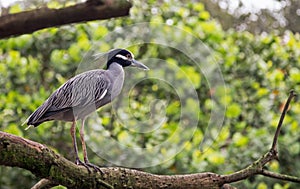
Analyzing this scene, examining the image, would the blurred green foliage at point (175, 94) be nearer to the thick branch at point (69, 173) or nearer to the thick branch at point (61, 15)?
the thick branch at point (61, 15)

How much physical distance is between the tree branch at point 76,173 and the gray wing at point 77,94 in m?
0.14

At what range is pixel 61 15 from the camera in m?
2.77

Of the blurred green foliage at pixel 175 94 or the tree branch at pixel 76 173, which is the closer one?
the tree branch at pixel 76 173

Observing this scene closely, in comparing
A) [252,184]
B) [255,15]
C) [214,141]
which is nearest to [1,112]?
[214,141]

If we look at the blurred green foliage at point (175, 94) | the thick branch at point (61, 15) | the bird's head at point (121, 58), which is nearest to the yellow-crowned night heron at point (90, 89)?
the bird's head at point (121, 58)

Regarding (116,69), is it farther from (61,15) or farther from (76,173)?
(61,15)

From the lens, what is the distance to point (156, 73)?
3.79m

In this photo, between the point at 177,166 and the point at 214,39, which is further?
the point at 214,39

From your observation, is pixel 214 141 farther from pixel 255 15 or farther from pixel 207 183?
pixel 255 15

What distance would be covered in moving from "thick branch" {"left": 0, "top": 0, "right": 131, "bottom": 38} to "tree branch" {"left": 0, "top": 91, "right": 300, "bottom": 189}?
2.51 ft

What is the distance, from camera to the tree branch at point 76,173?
1.94m

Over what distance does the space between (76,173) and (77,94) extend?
0.89 feet

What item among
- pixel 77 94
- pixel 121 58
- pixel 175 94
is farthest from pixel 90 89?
pixel 175 94

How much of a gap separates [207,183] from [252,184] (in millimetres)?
1908
